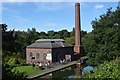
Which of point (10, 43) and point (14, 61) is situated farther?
point (14, 61)

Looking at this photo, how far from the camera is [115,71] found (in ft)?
16.5

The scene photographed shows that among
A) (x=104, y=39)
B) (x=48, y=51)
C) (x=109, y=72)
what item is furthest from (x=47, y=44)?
(x=109, y=72)

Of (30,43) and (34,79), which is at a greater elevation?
(30,43)

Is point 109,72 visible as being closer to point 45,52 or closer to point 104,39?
point 104,39

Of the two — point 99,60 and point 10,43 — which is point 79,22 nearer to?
point 99,60

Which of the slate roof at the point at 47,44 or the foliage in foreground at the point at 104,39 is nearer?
the foliage in foreground at the point at 104,39

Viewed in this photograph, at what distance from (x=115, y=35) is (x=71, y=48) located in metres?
19.6

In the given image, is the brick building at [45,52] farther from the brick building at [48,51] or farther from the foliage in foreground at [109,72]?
the foliage in foreground at [109,72]

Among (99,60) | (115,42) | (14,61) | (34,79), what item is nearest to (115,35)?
(115,42)

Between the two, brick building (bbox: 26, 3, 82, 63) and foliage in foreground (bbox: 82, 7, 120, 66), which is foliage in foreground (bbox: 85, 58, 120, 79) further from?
brick building (bbox: 26, 3, 82, 63)

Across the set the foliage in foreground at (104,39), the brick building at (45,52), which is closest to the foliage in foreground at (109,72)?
the foliage in foreground at (104,39)

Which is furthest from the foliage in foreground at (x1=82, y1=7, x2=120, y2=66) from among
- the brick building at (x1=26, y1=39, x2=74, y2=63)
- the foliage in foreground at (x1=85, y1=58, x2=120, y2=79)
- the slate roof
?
the slate roof

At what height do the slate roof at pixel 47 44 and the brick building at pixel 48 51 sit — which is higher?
the slate roof at pixel 47 44

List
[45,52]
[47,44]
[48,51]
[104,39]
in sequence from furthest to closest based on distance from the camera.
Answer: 1. [47,44]
2. [45,52]
3. [48,51]
4. [104,39]
